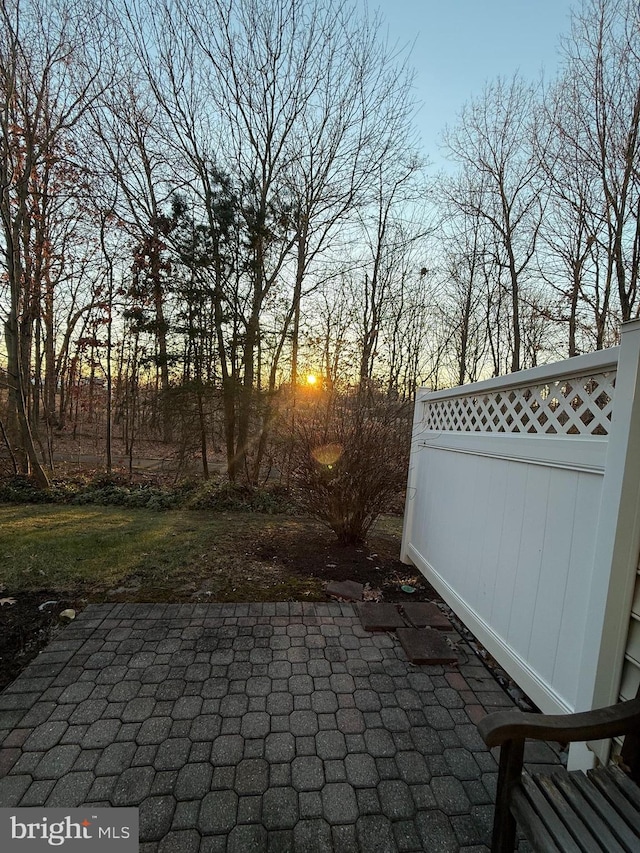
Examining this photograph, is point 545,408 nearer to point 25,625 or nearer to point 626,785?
point 626,785

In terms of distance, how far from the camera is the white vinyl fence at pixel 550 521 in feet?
4.47

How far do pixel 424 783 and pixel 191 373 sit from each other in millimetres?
6199

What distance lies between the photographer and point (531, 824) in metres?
0.98

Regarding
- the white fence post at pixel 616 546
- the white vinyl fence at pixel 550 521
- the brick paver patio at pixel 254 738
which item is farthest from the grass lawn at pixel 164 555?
the white fence post at pixel 616 546

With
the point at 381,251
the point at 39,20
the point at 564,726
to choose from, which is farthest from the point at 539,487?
the point at 39,20

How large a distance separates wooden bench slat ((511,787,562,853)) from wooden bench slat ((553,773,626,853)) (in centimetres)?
12

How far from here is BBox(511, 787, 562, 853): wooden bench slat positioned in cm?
92

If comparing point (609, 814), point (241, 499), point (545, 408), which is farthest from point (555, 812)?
point (241, 499)

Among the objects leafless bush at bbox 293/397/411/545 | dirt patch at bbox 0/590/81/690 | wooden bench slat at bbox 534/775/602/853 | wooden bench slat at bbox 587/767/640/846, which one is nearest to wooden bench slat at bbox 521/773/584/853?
wooden bench slat at bbox 534/775/602/853

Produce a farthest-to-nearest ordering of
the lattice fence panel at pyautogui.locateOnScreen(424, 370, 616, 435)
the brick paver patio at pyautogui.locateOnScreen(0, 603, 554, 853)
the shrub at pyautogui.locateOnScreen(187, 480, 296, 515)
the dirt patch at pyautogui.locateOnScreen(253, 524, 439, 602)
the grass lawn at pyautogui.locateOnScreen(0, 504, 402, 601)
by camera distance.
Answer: the shrub at pyautogui.locateOnScreen(187, 480, 296, 515) → the dirt patch at pyautogui.locateOnScreen(253, 524, 439, 602) → the grass lawn at pyautogui.locateOnScreen(0, 504, 402, 601) → the lattice fence panel at pyautogui.locateOnScreen(424, 370, 616, 435) → the brick paver patio at pyautogui.locateOnScreen(0, 603, 554, 853)

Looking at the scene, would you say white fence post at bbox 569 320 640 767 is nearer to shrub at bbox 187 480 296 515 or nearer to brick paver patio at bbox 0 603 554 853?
brick paver patio at bbox 0 603 554 853

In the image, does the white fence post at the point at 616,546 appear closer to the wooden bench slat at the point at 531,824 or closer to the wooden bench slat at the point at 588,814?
the wooden bench slat at the point at 588,814

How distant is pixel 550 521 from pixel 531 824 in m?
1.20

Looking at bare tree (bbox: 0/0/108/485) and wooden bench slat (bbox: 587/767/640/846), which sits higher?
bare tree (bbox: 0/0/108/485)
